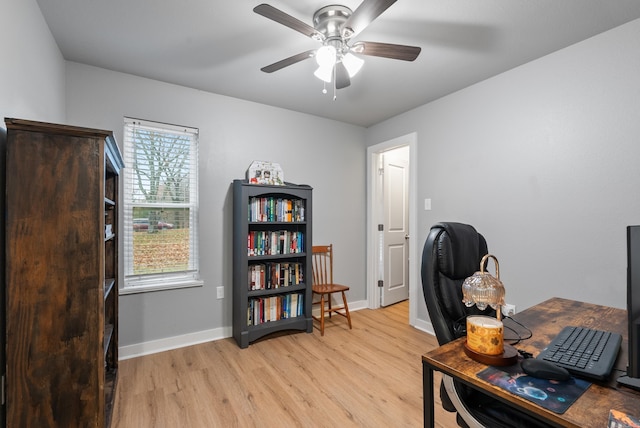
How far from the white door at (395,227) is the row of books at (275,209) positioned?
137 cm

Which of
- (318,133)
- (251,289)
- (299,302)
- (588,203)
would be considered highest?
(318,133)

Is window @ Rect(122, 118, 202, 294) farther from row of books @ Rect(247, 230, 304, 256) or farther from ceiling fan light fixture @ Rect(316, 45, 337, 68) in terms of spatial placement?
ceiling fan light fixture @ Rect(316, 45, 337, 68)

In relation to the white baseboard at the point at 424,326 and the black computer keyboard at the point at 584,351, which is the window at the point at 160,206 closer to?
the white baseboard at the point at 424,326

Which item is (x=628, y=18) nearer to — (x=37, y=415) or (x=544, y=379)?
(x=544, y=379)

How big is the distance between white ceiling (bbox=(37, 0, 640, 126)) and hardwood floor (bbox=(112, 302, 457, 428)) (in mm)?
2412

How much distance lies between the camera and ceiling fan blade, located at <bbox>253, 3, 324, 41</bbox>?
1.36 meters

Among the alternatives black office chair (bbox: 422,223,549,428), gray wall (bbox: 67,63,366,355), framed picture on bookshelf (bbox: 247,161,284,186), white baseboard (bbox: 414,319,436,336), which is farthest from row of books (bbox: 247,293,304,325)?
black office chair (bbox: 422,223,549,428)

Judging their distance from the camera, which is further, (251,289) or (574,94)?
(251,289)

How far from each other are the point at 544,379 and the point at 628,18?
7.69 feet

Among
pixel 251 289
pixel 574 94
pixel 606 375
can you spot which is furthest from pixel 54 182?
pixel 574 94

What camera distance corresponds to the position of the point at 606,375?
811 mm

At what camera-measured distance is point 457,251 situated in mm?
1252

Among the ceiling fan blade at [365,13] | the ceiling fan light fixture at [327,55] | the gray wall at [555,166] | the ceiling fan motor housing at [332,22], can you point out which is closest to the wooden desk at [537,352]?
the gray wall at [555,166]

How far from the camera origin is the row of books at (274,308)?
9.38 ft
